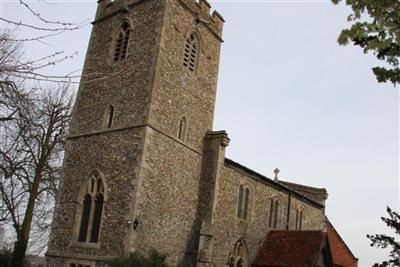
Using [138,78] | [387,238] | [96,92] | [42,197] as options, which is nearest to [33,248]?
[42,197]

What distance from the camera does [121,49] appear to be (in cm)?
1967

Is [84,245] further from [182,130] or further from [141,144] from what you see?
[182,130]

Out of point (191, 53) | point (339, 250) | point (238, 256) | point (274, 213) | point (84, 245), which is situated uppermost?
point (191, 53)

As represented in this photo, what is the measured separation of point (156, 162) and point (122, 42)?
6110mm

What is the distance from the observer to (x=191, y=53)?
808 inches

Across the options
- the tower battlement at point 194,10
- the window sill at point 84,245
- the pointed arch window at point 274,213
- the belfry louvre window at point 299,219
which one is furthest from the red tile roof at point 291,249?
the tower battlement at point 194,10

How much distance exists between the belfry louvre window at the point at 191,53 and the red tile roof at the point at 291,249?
9.41 metres

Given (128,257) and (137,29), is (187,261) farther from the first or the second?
(137,29)

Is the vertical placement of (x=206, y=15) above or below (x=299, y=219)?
above

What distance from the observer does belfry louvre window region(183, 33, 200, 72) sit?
2009 cm

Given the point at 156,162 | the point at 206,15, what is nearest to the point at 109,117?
the point at 156,162

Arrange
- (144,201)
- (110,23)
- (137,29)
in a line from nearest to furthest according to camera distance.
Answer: (144,201)
(137,29)
(110,23)

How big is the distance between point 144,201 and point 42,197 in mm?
9675

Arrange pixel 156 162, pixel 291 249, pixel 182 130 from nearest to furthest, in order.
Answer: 1. pixel 156 162
2. pixel 182 130
3. pixel 291 249
